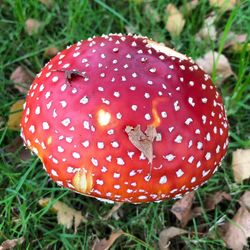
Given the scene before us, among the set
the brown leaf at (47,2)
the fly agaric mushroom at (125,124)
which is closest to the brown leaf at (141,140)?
the fly agaric mushroom at (125,124)

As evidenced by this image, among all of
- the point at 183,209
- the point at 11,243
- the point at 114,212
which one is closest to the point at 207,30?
the point at 183,209

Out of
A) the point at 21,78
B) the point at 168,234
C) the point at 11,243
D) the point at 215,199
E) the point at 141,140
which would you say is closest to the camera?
the point at 141,140

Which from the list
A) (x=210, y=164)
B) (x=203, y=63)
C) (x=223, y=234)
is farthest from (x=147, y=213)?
(x=203, y=63)

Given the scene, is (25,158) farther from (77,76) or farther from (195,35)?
(195,35)

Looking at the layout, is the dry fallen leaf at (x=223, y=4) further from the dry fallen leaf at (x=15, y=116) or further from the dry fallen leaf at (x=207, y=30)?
the dry fallen leaf at (x=15, y=116)

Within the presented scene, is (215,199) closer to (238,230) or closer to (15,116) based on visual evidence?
(238,230)
